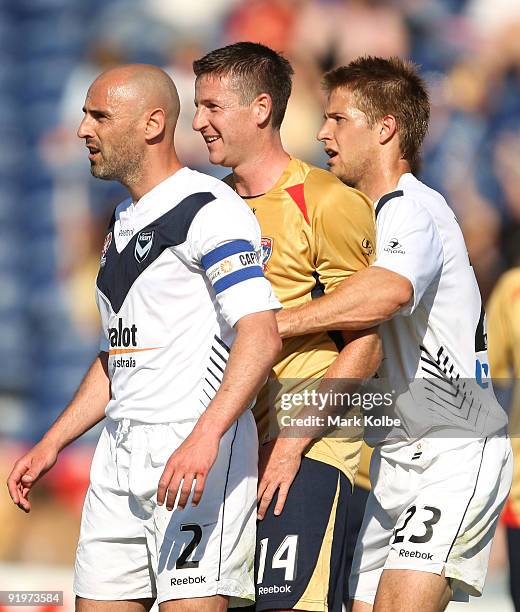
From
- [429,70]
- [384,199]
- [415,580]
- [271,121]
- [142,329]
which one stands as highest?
[429,70]

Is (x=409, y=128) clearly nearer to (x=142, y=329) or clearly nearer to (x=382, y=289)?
(x=382, y=289)

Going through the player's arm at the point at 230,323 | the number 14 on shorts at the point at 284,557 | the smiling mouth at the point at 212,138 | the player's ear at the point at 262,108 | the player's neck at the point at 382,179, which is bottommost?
the number 14 on shorts at the point at 284,557

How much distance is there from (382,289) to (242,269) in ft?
1.89

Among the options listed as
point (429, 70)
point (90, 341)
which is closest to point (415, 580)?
point (90, 341)

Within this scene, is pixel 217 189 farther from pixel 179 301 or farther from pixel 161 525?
pixel 161 525

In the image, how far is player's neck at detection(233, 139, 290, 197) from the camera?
13.1ft

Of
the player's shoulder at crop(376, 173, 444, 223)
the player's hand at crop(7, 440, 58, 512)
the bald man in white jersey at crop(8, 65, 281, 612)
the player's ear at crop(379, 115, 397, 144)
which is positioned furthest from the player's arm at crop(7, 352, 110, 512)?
the player's ear at crop(379, 115, 397, 144)

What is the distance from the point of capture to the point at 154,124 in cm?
365

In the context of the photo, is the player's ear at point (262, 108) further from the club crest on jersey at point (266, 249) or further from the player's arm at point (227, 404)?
the player's arm at point (227, 404)

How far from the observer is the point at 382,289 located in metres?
3.69

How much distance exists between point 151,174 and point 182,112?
382 cm

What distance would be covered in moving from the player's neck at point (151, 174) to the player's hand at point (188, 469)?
925 millimetres

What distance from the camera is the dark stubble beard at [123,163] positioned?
362 cm

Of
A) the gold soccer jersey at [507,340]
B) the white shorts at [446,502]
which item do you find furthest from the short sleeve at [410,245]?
the gold soccer jersey at [507,340]
